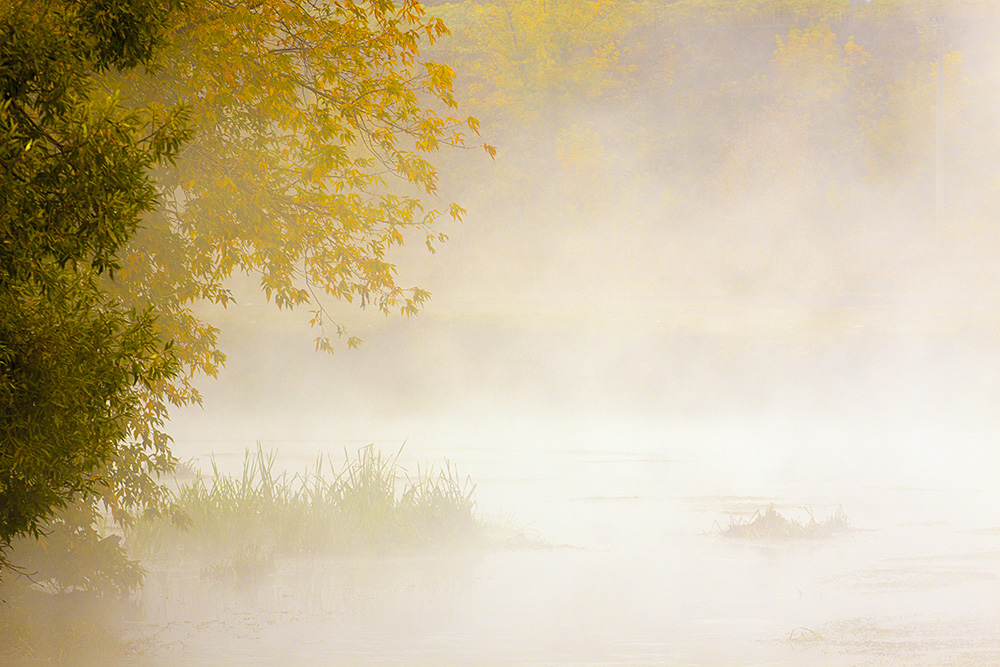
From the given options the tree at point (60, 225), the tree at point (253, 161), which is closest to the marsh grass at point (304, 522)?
the tree at point (253, 161)

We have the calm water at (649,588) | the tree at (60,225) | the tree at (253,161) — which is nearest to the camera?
the tree at (60,225)

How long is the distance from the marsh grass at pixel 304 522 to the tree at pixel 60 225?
5.41 metres

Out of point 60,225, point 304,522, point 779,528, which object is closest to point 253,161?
point 304,522

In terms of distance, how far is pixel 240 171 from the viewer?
714 centimetres

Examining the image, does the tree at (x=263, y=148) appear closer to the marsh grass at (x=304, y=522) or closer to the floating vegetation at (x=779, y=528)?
the marsh grass at (x=304, y=522)

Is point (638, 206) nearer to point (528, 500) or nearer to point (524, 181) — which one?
point (524, 181)

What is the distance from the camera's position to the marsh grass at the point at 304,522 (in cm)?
927

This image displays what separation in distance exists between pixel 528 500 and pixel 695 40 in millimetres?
32652

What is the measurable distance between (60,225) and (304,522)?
6236 millimetres

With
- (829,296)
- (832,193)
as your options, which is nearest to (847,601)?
(829,296)

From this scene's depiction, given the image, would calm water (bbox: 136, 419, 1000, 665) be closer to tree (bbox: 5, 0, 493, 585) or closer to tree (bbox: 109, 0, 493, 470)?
tree (bbox: 5, 0, 493, 585)

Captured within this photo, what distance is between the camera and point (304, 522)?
960cm

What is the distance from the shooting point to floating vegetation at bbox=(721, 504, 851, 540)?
33.2ft

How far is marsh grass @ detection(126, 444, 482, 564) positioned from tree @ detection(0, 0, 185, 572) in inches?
213
